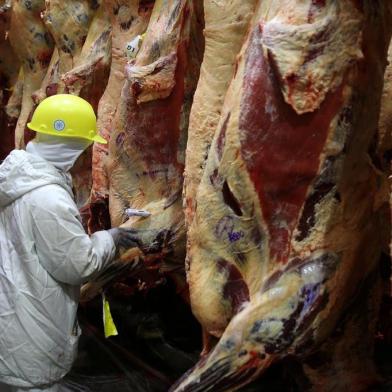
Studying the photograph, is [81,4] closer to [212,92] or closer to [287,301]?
[212,92]

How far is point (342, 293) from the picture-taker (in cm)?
163

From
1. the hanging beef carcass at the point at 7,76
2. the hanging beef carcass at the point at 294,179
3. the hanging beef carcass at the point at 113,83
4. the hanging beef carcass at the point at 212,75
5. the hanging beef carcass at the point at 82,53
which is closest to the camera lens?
the hanging beef carcass at the point at 294,179

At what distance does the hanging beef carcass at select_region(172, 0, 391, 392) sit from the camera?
155cm

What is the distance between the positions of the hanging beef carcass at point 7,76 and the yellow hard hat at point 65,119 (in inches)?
99.8

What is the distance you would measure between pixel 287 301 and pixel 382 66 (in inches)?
23.4

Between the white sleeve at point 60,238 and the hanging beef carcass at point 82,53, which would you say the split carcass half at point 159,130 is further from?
the hanging beef carcass at point 82,53

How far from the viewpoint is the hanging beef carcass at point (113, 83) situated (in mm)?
2709

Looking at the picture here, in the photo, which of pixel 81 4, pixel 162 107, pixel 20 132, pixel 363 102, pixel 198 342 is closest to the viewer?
pixel 363 102

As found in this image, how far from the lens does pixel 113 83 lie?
2.84 meters

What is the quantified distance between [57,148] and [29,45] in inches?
83.4

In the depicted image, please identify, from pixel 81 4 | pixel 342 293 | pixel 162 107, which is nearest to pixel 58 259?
pixel 162 107

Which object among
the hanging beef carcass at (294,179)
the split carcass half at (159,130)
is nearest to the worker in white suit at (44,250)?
the split carcass half at (159,130)

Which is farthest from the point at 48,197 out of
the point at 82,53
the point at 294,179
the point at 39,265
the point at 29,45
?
the point at 29,45

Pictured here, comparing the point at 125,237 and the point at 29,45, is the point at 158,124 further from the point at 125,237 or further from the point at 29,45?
the point at 29,45
